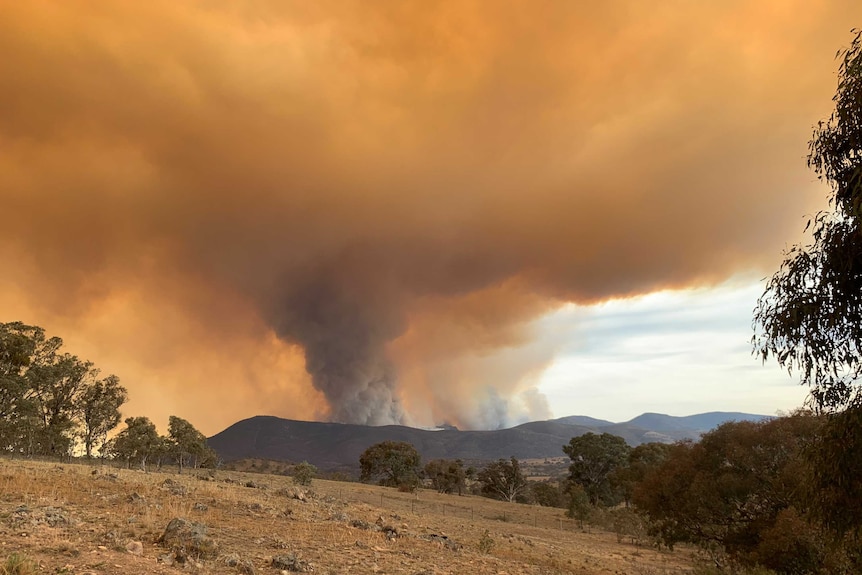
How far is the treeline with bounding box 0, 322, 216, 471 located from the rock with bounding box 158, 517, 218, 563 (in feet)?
185

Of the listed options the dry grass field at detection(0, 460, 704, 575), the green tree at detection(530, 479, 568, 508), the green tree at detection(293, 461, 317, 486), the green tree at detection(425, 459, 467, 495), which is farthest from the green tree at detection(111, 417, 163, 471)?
the green tree at detection(530, 479, 568, 508)

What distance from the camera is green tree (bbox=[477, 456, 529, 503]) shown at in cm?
10625

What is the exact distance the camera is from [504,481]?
109 m

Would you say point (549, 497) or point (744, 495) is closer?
point (744, 495)

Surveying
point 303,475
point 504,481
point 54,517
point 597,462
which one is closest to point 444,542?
point 54,517

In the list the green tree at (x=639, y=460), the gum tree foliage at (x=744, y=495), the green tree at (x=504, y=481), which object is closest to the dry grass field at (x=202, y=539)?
the gum tree foliage at (x=744, y=495)

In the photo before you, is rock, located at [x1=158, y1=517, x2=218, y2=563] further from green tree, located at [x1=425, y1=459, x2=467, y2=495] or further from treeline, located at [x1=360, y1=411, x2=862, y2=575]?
green tree, located at [x1=425, y1=459, x2=467, y2=495]

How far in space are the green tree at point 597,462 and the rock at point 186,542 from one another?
9428cm

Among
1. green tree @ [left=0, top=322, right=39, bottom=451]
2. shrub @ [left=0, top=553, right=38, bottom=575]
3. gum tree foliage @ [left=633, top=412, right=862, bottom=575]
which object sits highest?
green tree @ [left=0, top=322, right=39, bottom=451]

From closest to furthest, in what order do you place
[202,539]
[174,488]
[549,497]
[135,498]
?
[202,539] < [135,498] < [174,488] < [549,497]

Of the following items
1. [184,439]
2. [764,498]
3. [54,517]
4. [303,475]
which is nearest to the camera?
[54,517]

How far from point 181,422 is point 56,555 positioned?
3337 inches

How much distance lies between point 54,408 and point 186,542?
7243cm

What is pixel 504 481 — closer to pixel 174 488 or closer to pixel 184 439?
pixel 184 439
